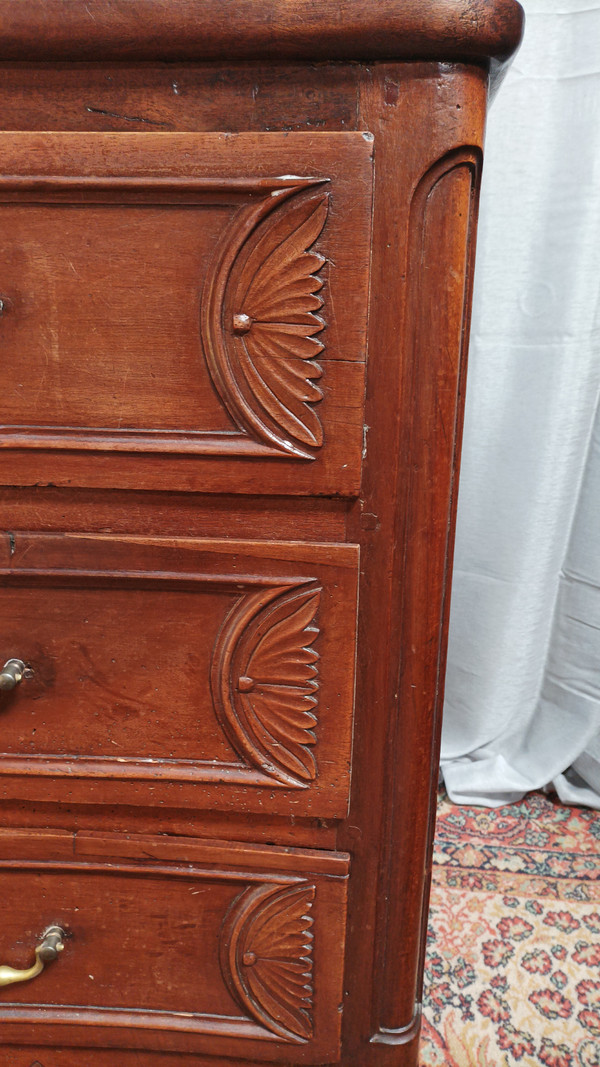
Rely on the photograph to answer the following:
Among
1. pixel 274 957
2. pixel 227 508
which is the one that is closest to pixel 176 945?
pixel 274 957

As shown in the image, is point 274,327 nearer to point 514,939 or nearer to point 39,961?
point 39,961

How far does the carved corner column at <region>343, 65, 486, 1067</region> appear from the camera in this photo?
0.48 m

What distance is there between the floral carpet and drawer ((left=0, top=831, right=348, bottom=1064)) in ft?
1.02

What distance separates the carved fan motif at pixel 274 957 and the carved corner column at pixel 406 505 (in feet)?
0.14

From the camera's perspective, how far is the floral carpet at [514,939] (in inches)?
33.6

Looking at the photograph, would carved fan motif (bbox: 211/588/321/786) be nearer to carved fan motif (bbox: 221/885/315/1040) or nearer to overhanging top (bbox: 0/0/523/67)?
carved fan motif (bbox: 221/885/315/1040)

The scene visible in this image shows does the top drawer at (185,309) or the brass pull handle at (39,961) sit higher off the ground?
the top drawer at (185,309)

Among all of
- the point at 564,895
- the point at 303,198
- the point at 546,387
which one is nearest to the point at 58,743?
the point at 303,198

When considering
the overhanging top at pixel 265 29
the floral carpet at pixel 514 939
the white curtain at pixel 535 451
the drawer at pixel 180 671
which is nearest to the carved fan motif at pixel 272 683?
the drawer at pixel 180 671

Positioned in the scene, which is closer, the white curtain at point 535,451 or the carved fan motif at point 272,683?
the carved fan motif at point 272,683

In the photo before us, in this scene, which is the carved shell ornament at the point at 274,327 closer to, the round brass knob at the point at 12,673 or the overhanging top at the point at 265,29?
the overhanging top at the point at 265,29

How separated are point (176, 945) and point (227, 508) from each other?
372mm

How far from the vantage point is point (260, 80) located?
1.57 ft

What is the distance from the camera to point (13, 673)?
0.56 m
